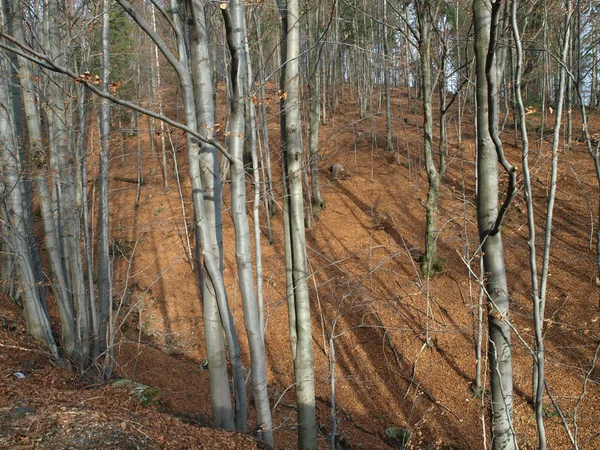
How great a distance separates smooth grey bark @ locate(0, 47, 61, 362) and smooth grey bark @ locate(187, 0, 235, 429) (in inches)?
129

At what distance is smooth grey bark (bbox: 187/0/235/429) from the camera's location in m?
3.83

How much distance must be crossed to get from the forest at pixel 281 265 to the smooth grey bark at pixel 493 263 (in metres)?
0.02

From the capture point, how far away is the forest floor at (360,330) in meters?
4.43

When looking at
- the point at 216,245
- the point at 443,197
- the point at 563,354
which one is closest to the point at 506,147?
the point at 443,197

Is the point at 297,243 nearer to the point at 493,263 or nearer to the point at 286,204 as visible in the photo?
the point at 286,204

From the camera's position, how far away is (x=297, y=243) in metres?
4.83

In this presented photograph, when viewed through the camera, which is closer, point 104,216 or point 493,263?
point 493,263

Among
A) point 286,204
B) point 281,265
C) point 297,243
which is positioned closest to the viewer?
point 297,243

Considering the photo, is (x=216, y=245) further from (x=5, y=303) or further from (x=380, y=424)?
(x=5, y=303)

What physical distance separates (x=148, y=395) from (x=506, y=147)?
16507 mm

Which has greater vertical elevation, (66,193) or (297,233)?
(66,193)

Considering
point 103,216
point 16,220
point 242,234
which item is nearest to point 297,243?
point 242,234

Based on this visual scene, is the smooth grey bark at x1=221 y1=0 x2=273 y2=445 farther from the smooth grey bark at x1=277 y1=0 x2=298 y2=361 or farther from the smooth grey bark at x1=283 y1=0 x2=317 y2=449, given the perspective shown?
the smooth grey bark at x1=277 y1=0 x2=298 y2=361

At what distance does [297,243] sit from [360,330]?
660 cm
